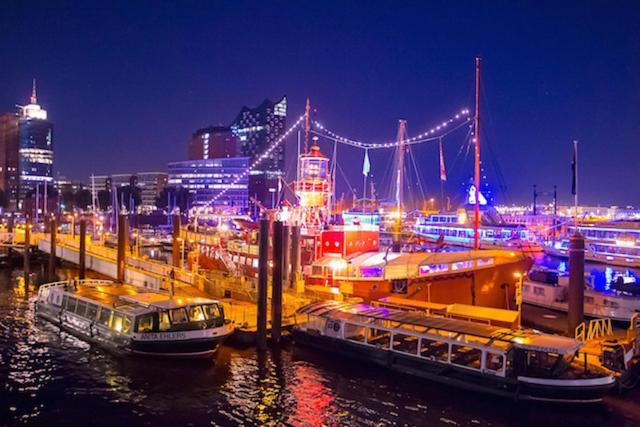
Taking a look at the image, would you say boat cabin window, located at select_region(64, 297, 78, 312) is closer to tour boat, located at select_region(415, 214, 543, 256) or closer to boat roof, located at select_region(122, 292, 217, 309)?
boat roof, located at select_region(122, 292, 217, 309)

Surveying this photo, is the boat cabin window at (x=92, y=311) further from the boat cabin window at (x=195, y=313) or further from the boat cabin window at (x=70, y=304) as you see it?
the boat cabin window at (x=195, y=313)

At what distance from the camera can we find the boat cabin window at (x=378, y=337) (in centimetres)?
2606

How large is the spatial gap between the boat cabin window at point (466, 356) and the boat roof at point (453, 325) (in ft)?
3.29

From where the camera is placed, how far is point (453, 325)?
2394 centimetres

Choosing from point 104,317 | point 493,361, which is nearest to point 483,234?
point 493,361

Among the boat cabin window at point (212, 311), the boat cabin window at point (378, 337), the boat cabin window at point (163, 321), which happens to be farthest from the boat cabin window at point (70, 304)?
the boat cabin window at point (378, 337)

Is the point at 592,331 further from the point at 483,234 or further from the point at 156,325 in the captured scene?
the point at 483,234

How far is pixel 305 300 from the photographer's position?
33.4 meters

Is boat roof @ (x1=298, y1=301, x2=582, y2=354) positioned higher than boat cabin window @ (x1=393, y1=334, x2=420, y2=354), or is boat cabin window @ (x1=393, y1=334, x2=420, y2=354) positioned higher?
boat roof @ (x1=298, y1=301, x2=582, y2=354)

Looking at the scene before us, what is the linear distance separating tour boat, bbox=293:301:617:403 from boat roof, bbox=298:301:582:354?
4 centimetres

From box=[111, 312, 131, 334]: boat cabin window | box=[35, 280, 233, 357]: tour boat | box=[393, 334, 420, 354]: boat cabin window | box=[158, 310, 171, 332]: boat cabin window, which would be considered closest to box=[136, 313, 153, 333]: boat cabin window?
box=[35, 280, 233, 357]: tour boat

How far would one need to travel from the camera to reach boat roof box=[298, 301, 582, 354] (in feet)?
69.1

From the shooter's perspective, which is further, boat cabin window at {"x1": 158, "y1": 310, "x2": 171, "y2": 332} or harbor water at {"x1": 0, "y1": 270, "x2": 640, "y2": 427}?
boat cabin window at {"x1": 158, "y1": 310, "x2": 171, "y2": 332}

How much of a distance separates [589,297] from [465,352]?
795 inches
